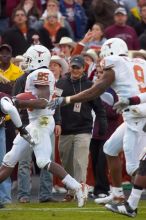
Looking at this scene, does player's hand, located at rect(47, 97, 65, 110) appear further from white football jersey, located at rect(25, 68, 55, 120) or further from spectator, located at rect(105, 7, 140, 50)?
spectator, located at rect(105, 7, 140, 50)

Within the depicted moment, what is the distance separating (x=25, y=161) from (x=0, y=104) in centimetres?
160

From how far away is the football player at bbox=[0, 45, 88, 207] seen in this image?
456 inches

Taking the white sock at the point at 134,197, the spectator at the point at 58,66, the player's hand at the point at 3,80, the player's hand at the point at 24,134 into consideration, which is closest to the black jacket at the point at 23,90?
the player's hand at the point at 3,80

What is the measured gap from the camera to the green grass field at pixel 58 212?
1082cm

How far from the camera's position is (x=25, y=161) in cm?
1273

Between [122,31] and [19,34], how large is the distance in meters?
1.79

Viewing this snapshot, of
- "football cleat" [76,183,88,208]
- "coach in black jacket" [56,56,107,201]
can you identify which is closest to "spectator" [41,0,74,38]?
"coach in black jacket" [56,56,107,201]

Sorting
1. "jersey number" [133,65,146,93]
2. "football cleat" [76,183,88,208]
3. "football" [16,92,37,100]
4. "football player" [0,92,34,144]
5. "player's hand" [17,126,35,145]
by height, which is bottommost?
"football cleat" [76,183,88,208]

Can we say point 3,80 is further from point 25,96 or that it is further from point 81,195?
point 81,195

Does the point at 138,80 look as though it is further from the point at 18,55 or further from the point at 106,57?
the point at 18,55

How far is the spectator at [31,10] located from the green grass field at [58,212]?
19.3 ft

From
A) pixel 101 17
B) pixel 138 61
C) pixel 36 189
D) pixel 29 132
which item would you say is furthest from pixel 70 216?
pixel 101 17

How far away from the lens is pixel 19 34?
1647 cm

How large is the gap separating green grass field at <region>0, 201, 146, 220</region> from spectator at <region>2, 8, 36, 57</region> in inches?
180
